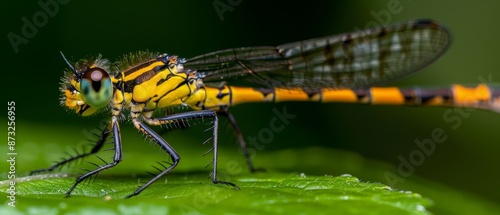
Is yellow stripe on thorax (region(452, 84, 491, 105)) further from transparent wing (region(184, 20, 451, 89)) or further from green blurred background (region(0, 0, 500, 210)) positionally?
green blurred background (region(0, 0, 500, 210))

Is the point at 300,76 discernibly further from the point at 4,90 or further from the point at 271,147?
the point at 4,90

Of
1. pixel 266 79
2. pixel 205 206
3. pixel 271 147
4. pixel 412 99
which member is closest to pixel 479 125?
pixel 412 99

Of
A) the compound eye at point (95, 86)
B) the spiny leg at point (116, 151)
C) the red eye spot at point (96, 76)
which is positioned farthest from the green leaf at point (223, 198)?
the red eye spot at point (96, 76)

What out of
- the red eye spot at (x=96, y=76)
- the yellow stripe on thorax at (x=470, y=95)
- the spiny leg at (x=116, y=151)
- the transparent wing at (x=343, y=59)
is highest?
the transparent wing at (x=343, y=59)

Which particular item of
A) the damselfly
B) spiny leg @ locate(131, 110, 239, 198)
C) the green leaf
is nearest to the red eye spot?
the damselfly

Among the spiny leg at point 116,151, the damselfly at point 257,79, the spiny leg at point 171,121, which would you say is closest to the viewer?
the spiny leg at point 116,151

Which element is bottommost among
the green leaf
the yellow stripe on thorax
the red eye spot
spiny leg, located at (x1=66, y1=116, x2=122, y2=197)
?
the green leaf

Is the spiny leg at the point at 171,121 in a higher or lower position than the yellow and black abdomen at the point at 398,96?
lower

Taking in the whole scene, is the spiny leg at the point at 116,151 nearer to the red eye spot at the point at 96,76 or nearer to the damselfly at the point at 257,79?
the damselfly at the point at 257,79
